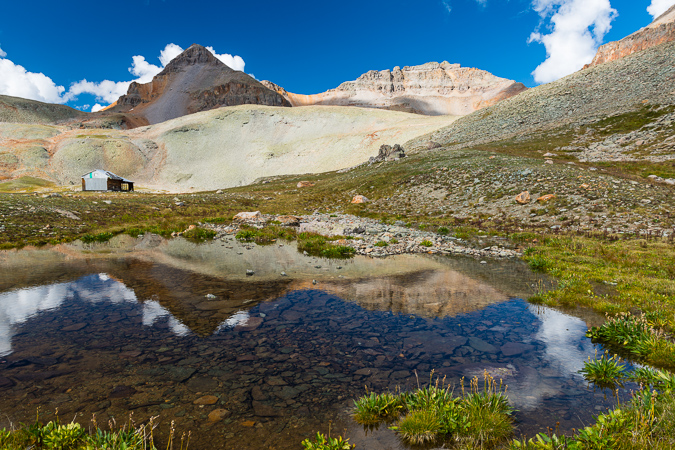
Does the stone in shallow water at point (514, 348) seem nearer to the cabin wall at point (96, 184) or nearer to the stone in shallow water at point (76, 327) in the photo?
the stone in shallow water at point (76, 327)

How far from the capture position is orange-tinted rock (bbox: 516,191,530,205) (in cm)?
3336

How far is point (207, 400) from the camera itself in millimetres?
5648

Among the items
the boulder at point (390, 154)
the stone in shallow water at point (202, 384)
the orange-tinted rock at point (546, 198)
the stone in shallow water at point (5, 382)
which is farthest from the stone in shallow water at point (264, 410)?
the boulder at point (390, 154)

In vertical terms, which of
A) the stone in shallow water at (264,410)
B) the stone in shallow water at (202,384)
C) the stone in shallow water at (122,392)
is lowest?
the stone in shallow water at (264,410)

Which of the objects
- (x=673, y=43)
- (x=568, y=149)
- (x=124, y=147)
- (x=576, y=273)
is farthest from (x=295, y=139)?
(x=576, y=273)

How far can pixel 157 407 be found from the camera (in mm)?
5395

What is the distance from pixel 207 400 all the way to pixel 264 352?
6.23 ft

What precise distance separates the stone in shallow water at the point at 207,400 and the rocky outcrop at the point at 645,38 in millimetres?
193377

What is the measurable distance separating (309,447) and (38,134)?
203800 mm

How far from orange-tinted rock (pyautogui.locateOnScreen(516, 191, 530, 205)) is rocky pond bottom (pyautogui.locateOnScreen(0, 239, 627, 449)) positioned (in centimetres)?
2491

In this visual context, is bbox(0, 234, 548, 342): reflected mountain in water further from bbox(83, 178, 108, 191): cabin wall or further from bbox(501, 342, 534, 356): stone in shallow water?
bbox(83, 178, 108, 191): cabin wall

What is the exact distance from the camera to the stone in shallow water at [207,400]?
5.57m

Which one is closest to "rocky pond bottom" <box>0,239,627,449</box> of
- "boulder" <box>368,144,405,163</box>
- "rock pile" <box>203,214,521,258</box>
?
"rock pile" <box>203,214,521,258</box>

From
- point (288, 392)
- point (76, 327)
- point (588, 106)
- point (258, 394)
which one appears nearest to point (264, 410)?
point (258, 394)
